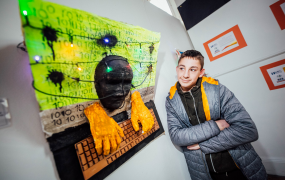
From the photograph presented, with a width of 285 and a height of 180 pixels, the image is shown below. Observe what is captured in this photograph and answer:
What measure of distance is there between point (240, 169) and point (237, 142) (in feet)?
0.81

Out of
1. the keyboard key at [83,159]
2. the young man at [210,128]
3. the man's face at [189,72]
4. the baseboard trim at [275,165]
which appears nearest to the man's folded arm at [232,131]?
the young man at [210,128]

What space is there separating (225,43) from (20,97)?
6.89 ft

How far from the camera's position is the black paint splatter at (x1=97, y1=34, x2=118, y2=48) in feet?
1.61

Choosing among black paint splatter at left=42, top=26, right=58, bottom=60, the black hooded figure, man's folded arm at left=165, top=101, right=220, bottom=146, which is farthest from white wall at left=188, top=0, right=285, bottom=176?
black paint splatter at left=42, top=26, right=58, bottom=60

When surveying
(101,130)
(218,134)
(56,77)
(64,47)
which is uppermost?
(64,47)

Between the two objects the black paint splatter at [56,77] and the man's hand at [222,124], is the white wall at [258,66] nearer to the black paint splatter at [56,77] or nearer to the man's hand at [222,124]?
the man's hand at [222,124]

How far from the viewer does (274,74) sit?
1240 mm

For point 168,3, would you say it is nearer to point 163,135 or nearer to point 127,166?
point 163,135

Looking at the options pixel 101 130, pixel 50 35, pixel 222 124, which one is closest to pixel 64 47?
pixel 50 35

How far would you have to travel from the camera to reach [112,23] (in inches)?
20.2

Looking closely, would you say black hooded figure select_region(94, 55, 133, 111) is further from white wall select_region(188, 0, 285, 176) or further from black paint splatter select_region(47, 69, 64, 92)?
white wall select_region(188, 0, 285, 176)

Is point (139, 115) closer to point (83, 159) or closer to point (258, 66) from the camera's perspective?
point (83, 159)

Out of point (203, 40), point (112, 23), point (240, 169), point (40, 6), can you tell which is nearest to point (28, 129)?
point (40, 6)

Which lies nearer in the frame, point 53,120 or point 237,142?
point 53,120
